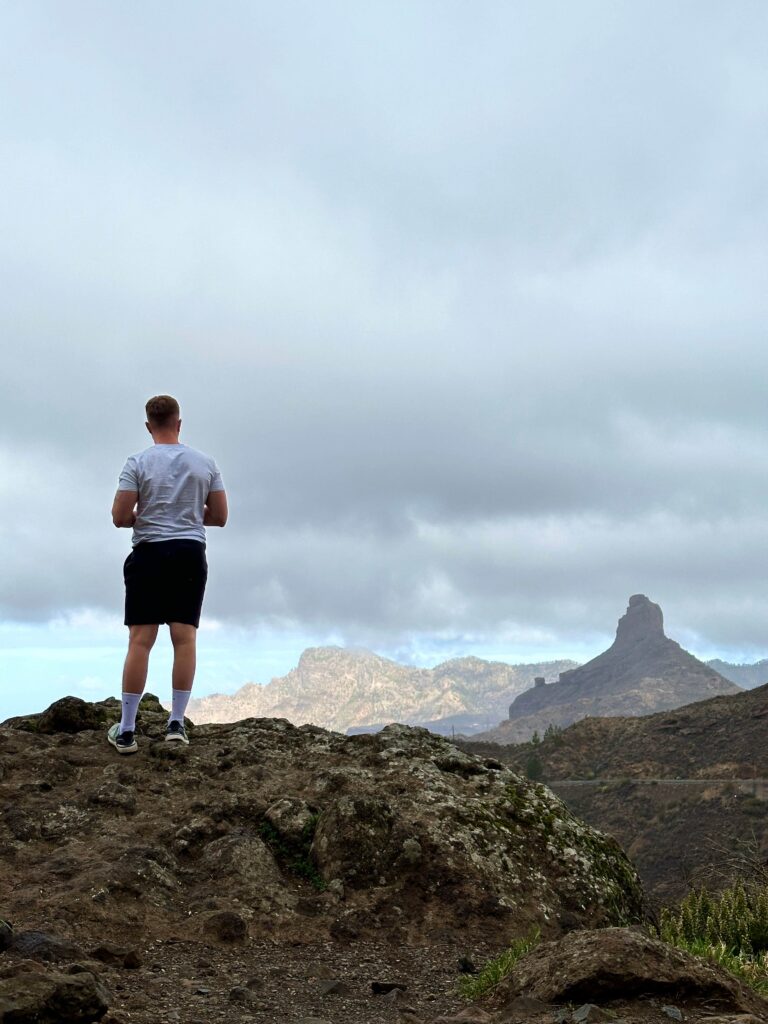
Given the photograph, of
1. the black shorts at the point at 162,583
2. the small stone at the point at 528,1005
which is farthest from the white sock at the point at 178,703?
the small stone at the point at 528,1005

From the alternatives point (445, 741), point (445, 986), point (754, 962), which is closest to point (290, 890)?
point (445, 986)

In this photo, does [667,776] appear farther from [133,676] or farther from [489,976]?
[489,976]

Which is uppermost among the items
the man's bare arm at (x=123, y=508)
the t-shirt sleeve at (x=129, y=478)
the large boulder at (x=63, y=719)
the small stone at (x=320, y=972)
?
the t-shirt sleeve at (x=129, y=478)

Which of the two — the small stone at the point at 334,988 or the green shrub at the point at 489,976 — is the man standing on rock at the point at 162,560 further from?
the green shrub at the point at 489,976

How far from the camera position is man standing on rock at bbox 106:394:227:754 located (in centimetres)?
709

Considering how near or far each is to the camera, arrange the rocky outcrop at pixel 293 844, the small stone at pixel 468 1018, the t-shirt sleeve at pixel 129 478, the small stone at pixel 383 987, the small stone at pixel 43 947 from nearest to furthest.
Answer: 1. the small stone at pixel 468 1018
2. the small stone at pixel 43 947
3. the small stone at pixel 383 987
4. the rocky outcrop at pixel 293 844
5. the t-shirt sleeve at pixel 129 478

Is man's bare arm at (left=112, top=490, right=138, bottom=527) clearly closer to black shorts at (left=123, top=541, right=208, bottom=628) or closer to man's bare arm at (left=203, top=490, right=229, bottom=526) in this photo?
black shorts at (left=123, top=541, right=208, bottom=628)

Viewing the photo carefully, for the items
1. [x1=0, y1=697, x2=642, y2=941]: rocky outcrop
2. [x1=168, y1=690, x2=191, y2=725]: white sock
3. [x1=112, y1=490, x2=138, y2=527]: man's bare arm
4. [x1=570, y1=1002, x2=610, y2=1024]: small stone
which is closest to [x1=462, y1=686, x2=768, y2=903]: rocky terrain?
[x1=0, y1=697, x2=642, y2=941]: rocky outcrop

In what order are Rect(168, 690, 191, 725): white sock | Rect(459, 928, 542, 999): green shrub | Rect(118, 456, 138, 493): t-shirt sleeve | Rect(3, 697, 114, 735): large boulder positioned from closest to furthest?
Rect(459, 928, 542, 999): green shrub
Rect(118, 456, 138, 493): t-shirt sleeve
Rect(168, 690, 191, 725): white sock
Rect(3, 697, 114, 735): large boulder

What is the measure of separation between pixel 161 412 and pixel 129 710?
2.35 metres

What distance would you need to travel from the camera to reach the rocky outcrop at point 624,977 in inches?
154

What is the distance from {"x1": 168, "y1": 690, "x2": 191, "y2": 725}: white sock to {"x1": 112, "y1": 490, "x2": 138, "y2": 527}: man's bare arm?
1381 mm

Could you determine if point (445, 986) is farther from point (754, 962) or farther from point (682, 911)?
point (682, 911)

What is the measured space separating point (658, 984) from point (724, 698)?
90598mm
